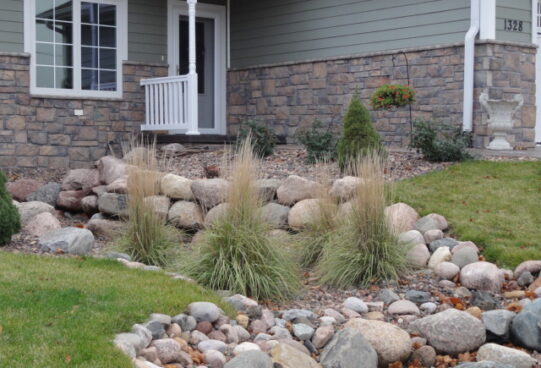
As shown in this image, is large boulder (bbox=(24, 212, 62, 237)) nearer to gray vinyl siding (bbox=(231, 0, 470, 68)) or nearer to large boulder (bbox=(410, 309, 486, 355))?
large boulder (bbox=(410, 309, 486, 355))

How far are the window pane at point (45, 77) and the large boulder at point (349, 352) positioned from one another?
319 inches

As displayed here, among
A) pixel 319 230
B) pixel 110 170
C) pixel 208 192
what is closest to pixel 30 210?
pixel 110 170

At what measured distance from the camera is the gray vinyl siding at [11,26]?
11.2 metres

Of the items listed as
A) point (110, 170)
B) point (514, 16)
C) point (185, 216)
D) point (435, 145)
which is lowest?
point (185, 216)

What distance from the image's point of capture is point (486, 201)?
732 centimetres

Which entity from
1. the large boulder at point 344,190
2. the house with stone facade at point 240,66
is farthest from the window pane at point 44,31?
the large boulder at point 344,190

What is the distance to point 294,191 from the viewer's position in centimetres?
743

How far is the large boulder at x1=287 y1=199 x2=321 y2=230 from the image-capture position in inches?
262

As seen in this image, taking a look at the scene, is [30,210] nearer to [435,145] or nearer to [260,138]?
[260,138]

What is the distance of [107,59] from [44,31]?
107 centimetres

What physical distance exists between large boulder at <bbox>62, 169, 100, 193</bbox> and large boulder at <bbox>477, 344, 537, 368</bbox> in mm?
5226

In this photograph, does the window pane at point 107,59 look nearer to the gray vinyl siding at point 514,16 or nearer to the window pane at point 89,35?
the window pane at point 89,35

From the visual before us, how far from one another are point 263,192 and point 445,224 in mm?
1712

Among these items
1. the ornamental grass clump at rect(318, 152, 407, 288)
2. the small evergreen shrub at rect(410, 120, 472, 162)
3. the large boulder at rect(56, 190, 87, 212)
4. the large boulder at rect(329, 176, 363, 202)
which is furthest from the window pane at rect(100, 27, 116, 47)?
the ornamental grass clump at rect(318, 152, 407, 288)
